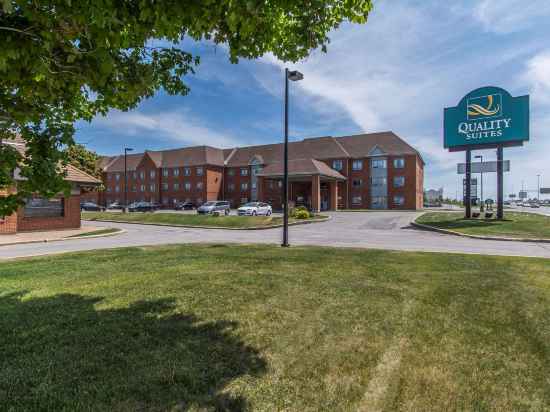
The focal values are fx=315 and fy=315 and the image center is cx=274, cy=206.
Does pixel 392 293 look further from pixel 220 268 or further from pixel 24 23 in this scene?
pixel 24 23

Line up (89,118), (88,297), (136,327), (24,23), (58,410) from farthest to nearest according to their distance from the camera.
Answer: (88,297) < (89,118) < (136,327) < (24,23) < (58,410)

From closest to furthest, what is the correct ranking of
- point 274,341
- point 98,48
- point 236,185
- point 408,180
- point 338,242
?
point 98,48, point 274,341, point 338,242, point 408,180, point 236,185

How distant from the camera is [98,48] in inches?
121

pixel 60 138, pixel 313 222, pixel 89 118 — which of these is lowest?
pixel 313 222

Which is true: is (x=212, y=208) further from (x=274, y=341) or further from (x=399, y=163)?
(x=274, y=341)

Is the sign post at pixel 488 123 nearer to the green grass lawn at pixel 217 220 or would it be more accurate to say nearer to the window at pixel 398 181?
the green grass lawn at pixel 217 220

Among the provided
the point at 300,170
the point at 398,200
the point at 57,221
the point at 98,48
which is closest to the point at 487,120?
the point at 300,170

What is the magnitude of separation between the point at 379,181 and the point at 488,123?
2905cm

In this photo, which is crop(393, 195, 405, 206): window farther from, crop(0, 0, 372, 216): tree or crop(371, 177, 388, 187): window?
crop(0, 0, 372, 216): tree

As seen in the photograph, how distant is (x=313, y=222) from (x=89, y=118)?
2460 cm

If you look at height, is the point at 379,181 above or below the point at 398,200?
above

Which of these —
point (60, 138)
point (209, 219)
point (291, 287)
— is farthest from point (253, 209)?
point (60, 138)

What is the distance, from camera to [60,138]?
3838 mm

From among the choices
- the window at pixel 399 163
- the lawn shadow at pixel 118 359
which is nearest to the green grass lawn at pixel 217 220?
the lawn shadow at pixel 118 359
